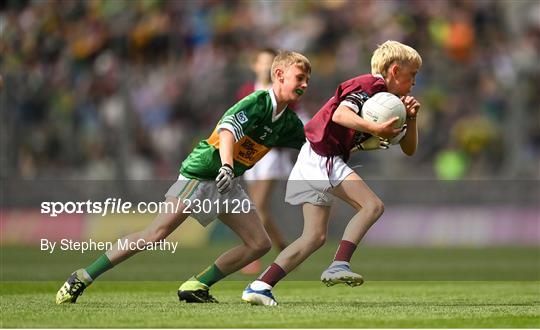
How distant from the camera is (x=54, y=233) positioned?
19312mm

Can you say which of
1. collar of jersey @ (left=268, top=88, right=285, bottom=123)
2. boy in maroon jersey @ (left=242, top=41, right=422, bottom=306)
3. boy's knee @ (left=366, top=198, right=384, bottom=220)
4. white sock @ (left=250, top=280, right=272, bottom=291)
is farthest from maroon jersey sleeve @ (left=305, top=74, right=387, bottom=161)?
white sock @ (left=250, top=280, right=272, bottom=291)

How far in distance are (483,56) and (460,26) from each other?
2.81 ft

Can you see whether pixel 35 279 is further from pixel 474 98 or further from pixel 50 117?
pixel 474 98

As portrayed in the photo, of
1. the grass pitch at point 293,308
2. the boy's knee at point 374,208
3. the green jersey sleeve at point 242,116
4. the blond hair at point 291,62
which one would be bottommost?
the grass pitch at point 293,308

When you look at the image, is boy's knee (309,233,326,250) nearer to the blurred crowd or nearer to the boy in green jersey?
the boy in green jersey

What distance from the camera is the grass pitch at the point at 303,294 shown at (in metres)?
8.60

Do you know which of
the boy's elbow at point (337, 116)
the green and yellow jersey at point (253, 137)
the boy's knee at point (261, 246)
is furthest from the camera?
the boy's knee at point (261, 246)

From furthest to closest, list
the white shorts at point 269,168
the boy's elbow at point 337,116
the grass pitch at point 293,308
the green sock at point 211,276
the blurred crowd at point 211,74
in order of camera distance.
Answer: the blurred crowd at point 211,74, the white shorts at point 269,168, the green sock at point 211,276, the boy's elbow at point 337,116, the grass pitch at point 293,308

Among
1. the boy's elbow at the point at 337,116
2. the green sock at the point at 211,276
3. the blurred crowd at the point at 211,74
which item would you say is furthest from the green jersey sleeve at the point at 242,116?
the blurred crowd at the point at 211,74

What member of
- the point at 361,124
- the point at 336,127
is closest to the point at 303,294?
the point at 336,127

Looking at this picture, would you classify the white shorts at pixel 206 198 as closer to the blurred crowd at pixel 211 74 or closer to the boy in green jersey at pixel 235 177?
the boy in green jersey at pixel 235 177

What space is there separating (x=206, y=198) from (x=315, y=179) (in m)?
0.90

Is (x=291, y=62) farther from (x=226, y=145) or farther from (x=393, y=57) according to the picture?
(x=226, y=145)

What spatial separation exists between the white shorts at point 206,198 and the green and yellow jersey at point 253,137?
0.23 ft
